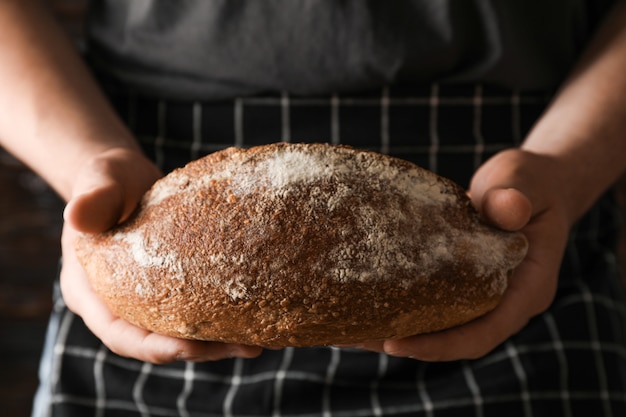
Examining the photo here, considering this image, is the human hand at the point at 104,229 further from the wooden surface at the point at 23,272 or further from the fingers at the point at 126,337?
the wooden surface at the point at 23,272

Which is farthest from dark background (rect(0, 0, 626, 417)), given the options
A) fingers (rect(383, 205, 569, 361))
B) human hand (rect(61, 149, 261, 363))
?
fingers (rect(383, 205, 569, 361))

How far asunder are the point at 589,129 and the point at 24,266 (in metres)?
1.73

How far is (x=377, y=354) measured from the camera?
1036 mm

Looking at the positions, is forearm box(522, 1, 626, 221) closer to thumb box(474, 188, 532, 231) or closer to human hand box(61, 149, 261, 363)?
thumb box(474, 188, 532, 231)

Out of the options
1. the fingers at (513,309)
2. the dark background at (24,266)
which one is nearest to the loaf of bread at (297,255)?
the fingers at (513,309)

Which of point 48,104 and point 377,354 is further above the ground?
point 48,104

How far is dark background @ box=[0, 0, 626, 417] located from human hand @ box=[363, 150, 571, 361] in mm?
1493

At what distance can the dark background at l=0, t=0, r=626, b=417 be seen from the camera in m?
1.99

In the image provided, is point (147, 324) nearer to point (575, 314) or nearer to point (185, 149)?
point (185, 149)

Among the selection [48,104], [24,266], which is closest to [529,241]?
[48,104]

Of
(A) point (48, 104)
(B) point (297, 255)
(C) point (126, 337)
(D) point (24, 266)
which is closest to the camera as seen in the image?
(B) point (297, 255)

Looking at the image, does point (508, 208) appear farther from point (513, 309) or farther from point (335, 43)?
point (335, 43)

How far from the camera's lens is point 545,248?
875 millimetres

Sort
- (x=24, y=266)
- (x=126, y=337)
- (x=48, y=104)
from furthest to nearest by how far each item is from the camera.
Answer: (x=24, y=266) < (x=48, y=104) < (x=126, y=337)
